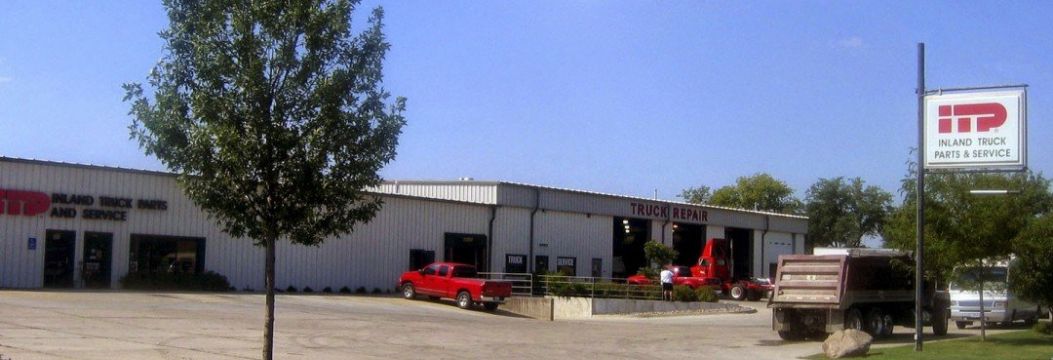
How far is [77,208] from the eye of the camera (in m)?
35.0

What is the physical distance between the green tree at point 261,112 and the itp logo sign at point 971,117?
59.5 feet

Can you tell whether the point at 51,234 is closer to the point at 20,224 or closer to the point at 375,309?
the point at 20,224

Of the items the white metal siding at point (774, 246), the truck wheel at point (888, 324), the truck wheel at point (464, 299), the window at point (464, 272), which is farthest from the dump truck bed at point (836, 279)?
the white metal siding at point (774, 246)

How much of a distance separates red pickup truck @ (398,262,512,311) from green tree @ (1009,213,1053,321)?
16927 mm

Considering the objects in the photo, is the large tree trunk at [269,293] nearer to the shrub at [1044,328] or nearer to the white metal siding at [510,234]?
the shrub at [1044,328]

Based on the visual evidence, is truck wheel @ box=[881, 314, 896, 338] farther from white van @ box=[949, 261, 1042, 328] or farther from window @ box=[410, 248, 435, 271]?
window @ box=[410, 248, 435, 271]

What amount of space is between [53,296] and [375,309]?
30.6 ft

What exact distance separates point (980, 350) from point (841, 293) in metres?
3.42

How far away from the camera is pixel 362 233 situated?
43.9 meters

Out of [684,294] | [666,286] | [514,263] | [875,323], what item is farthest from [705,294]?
[875,323]

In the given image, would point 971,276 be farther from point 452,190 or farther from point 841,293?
point 452,190

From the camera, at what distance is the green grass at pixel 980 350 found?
2366 cm

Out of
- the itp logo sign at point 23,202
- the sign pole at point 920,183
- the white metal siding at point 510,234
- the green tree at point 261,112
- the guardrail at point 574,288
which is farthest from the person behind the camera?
the white metal siding at point 510,234

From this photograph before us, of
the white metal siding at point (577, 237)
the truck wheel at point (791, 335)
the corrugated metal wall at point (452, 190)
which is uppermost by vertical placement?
the corrugated metal wall at point (452, 190)
